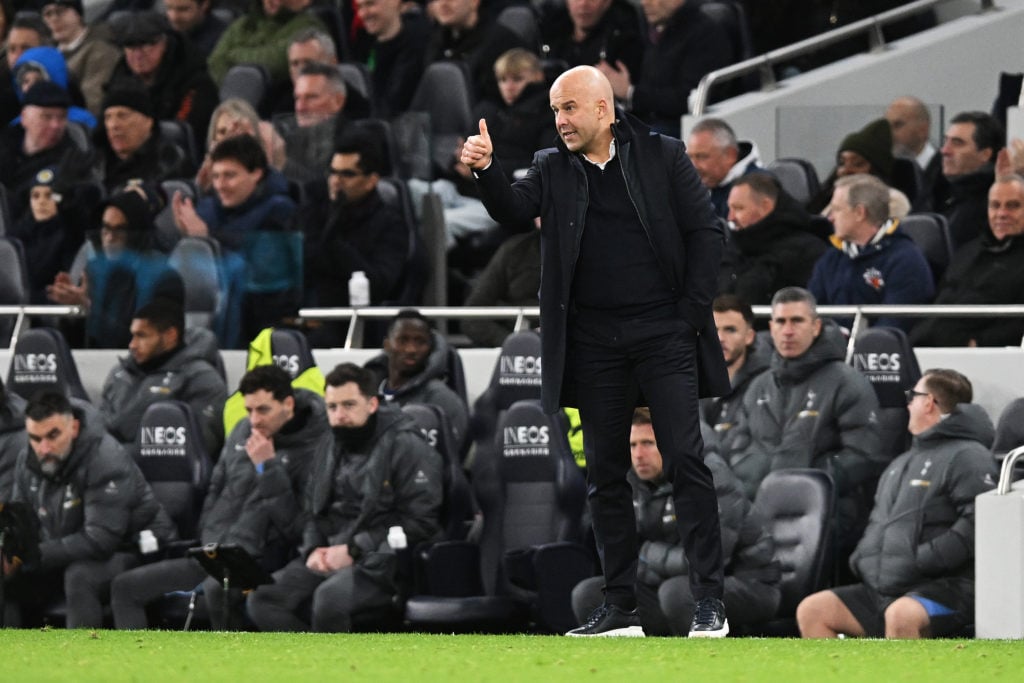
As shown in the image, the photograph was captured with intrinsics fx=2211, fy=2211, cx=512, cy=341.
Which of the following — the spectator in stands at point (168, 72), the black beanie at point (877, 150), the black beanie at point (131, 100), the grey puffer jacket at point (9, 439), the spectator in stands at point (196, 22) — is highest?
the spectator in stands at point (196, 22)

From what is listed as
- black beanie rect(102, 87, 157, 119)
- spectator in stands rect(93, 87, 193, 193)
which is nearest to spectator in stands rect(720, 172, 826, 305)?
spectator in stands rect(93, 87, 193, 193)

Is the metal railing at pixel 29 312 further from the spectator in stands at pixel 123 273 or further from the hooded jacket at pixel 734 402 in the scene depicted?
the hooded jacket at pixel 734 402

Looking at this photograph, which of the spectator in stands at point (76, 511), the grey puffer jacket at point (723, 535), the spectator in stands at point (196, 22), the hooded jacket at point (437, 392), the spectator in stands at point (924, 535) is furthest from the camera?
the spectator in stands at point (196, 22)

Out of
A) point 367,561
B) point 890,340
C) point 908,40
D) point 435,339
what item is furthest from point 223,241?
point 908,40

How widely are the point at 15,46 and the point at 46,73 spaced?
41.4 inches

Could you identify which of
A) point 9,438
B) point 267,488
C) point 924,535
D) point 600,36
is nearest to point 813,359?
point 924,535

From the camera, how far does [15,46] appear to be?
Answer: 16969mm

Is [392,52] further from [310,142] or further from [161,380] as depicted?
[161,380]

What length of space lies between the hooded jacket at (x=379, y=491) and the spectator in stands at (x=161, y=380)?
1335mm

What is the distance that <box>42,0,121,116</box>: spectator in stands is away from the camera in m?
16.9

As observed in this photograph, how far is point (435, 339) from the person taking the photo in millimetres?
12258

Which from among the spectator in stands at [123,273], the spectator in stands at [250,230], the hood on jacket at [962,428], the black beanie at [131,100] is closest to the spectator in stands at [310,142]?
the spectator in stands at [250,230]

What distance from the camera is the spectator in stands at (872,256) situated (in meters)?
12.0

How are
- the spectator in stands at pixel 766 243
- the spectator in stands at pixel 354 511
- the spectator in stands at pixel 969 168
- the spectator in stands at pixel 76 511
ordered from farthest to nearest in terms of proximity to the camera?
1. the spectator in stands at pixel 969 168
2. the spectator in stands at pixel 766 243
3. the spectator in stands at pixel 76 511
4. the spectator in stands at pixel 354 511
